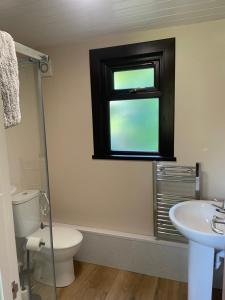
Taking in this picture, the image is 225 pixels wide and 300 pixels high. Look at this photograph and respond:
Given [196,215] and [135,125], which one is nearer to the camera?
[196,215]

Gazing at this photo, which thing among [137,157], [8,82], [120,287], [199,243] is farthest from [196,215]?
[8,82]

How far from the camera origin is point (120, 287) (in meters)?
2.10

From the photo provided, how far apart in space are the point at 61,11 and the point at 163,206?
5.90 feet

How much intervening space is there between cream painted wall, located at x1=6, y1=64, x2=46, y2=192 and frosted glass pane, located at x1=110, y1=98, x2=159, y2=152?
2.67 feet

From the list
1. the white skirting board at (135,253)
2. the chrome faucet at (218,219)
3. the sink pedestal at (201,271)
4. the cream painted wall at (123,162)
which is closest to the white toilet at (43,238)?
the white skirting board at (135,253)

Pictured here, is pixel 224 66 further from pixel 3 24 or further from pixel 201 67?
pixel 3 24

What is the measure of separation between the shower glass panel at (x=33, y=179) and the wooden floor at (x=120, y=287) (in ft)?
0.94

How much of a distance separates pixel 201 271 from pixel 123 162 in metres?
1.12

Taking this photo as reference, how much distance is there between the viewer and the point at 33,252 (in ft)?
5.93

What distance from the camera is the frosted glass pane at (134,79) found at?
217 cm

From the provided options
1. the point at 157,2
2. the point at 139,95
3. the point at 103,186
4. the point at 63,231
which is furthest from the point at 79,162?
the point at 157,2

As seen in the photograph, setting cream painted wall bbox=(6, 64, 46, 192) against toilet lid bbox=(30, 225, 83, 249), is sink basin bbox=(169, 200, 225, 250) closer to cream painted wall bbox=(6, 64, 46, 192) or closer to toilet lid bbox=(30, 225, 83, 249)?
toilet lid bbox=(30, 225, 83, 249)

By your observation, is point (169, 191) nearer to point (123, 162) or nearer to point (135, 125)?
point (123, 162)

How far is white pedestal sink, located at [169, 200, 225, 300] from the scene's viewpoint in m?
1.46
